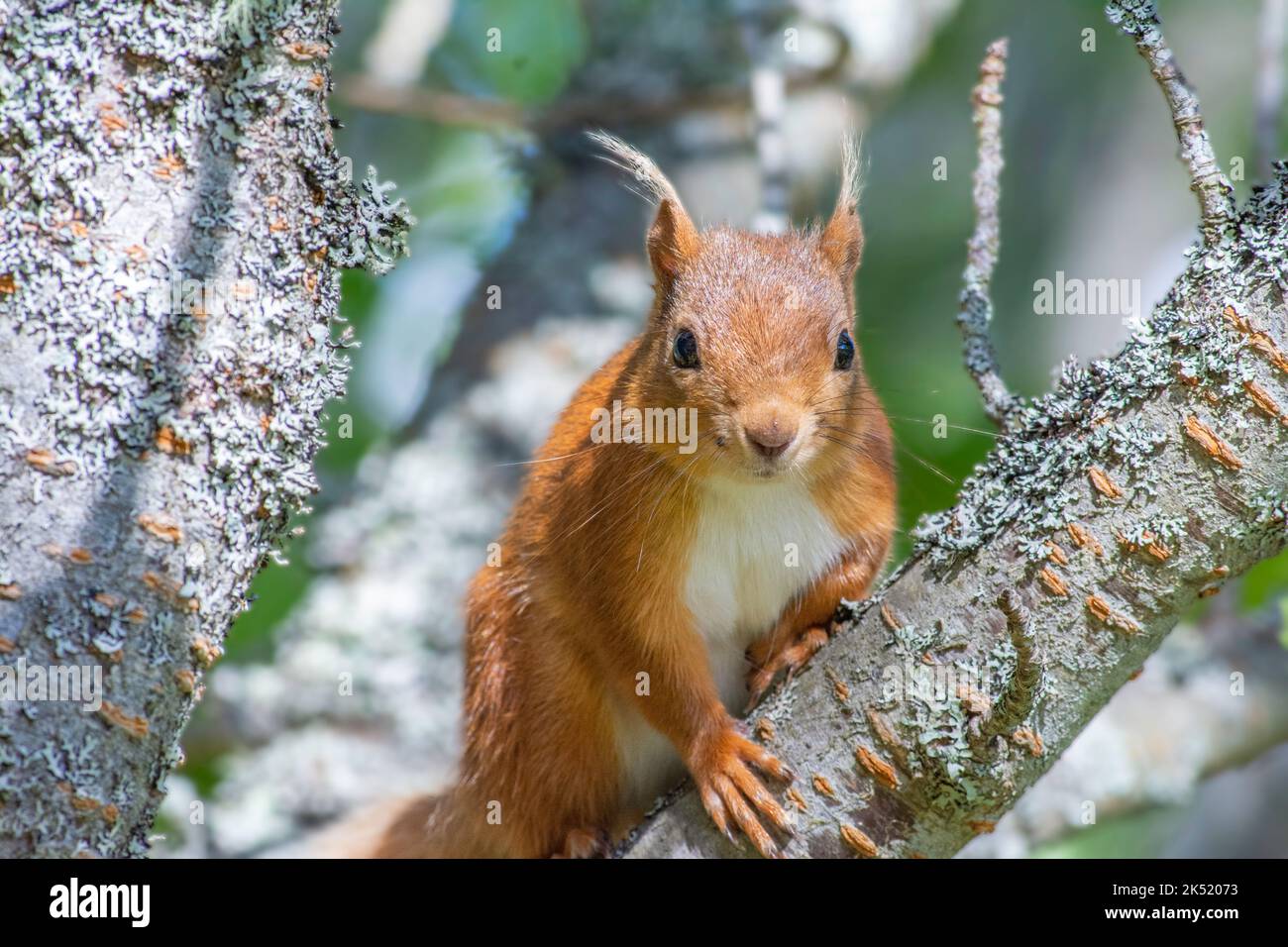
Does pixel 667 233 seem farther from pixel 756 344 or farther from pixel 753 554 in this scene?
pixel 753 554

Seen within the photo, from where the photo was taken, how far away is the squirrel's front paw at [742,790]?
2766 millimetres

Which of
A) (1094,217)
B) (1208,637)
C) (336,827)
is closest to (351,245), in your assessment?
(336,827)

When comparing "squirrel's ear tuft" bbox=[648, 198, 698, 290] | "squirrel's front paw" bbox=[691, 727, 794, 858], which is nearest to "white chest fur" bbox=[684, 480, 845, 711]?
"squirrel's front paw" bbox=[691, 727, 794, 858]

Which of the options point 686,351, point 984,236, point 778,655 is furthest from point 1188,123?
point 778,655

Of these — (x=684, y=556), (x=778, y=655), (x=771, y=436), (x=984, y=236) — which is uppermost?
(x=984, y=236)

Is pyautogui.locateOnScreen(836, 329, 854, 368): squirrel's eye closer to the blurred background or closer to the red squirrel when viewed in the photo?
the red squirrel

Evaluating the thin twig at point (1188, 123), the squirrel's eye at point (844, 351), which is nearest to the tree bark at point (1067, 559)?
the thin twig at point (1188, 123)

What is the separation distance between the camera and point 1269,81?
4.41 meters

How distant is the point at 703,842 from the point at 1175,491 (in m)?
1.30

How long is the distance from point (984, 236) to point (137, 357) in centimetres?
185

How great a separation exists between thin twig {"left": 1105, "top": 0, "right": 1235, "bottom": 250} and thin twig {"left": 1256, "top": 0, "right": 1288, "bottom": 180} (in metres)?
1.92

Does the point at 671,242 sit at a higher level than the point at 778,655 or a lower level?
higher

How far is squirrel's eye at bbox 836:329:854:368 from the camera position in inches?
131

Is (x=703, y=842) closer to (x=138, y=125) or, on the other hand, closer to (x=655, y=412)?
(x=655, y=412)
